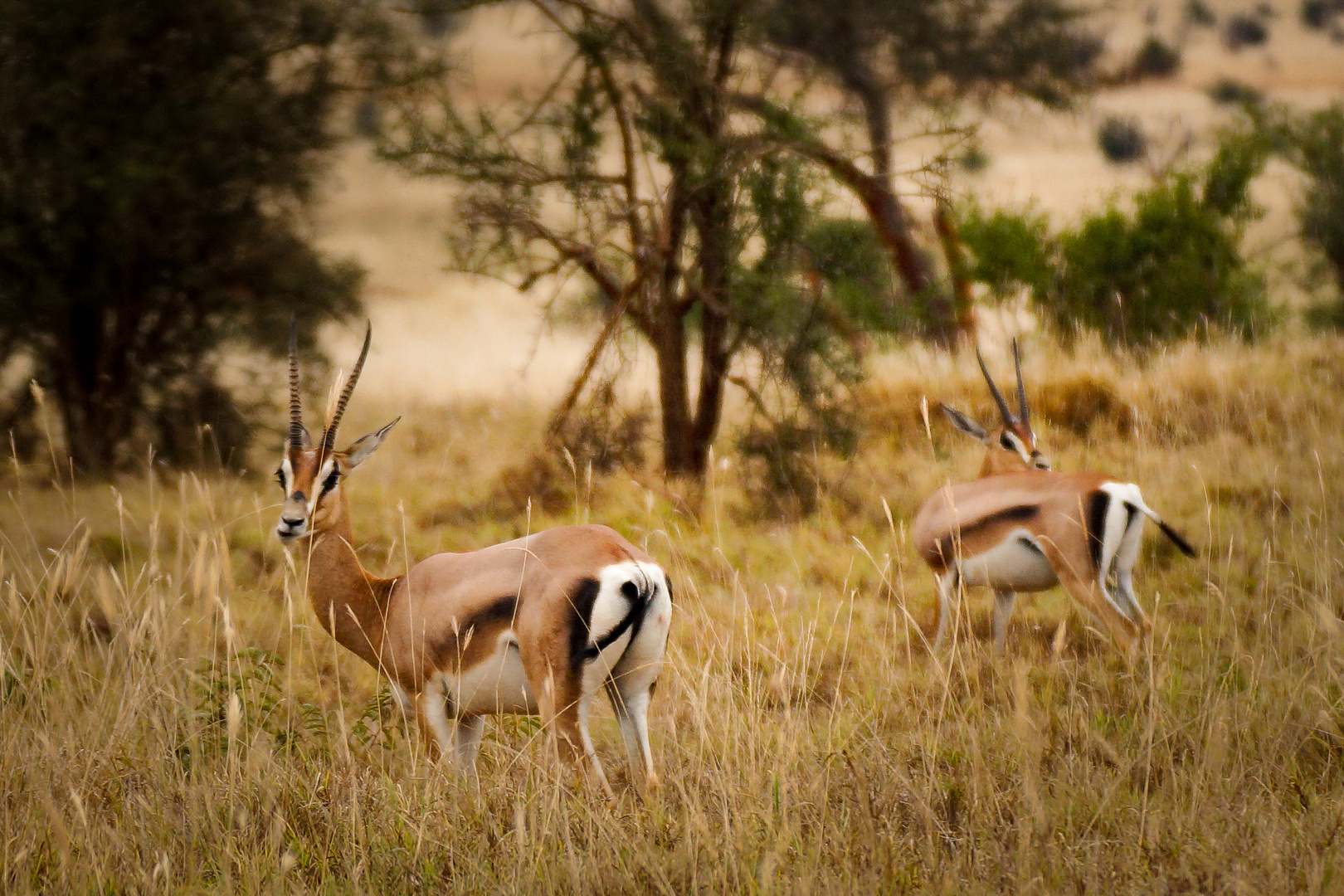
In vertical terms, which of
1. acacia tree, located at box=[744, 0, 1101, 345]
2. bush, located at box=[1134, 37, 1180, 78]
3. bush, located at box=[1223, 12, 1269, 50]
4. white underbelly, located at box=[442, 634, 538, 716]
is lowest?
white underbelly, located at box=[442, 634, 538, 716]

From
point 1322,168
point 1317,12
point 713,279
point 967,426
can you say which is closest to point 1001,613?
point 967,426

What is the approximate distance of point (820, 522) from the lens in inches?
282

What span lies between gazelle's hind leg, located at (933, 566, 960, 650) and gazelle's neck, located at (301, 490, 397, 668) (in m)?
2.18

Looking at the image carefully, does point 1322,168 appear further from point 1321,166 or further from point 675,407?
point 675,407

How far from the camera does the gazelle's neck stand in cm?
416

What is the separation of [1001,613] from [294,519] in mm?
3176

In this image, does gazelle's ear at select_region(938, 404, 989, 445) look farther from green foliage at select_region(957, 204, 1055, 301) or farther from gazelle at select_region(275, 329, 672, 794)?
green foliage at select_region(957, 204, 1055, 301)

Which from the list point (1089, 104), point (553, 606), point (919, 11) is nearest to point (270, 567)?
point (553, 606)

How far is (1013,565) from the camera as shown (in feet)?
16.3

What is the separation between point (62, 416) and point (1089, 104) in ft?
38.2

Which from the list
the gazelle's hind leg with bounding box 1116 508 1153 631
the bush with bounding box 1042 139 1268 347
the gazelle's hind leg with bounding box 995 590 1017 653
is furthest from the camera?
the bush with bounding box 1042 139 1268 347

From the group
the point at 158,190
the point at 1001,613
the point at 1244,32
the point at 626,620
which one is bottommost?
the point at 1001,613

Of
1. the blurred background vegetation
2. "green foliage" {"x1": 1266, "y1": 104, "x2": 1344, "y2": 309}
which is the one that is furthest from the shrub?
the blurred background vegetation

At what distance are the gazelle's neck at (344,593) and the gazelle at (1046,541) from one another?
87.5 inches
